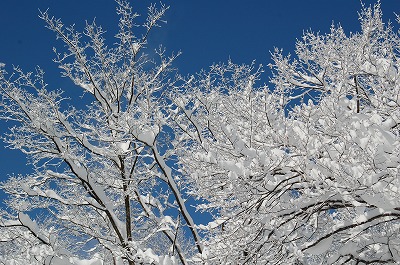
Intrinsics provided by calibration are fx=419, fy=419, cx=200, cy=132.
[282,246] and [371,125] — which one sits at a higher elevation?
[371,125]

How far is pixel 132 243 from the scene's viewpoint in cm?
698

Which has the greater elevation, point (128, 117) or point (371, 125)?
point (128, 117)

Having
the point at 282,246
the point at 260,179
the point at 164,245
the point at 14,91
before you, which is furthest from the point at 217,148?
the point at 164,245

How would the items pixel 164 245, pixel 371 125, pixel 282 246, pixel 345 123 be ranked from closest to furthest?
pixel 371 125, pixel 345 123, pixel 282 246, pixel 164 245

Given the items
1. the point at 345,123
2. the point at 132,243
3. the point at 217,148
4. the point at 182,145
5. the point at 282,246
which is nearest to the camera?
the point at 345,123

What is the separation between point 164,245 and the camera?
14.4 m

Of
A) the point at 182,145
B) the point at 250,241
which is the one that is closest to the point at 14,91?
the point at 182,145

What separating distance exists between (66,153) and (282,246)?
4781mm

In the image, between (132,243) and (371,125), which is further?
(132,243)

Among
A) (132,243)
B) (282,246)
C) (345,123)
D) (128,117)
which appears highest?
(128,117)

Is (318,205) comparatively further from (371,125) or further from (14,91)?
(14,91)

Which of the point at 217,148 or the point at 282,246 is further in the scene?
the point at 217,148

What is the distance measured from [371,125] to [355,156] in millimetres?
430

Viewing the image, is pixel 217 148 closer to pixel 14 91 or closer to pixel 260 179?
pixel 260 179
